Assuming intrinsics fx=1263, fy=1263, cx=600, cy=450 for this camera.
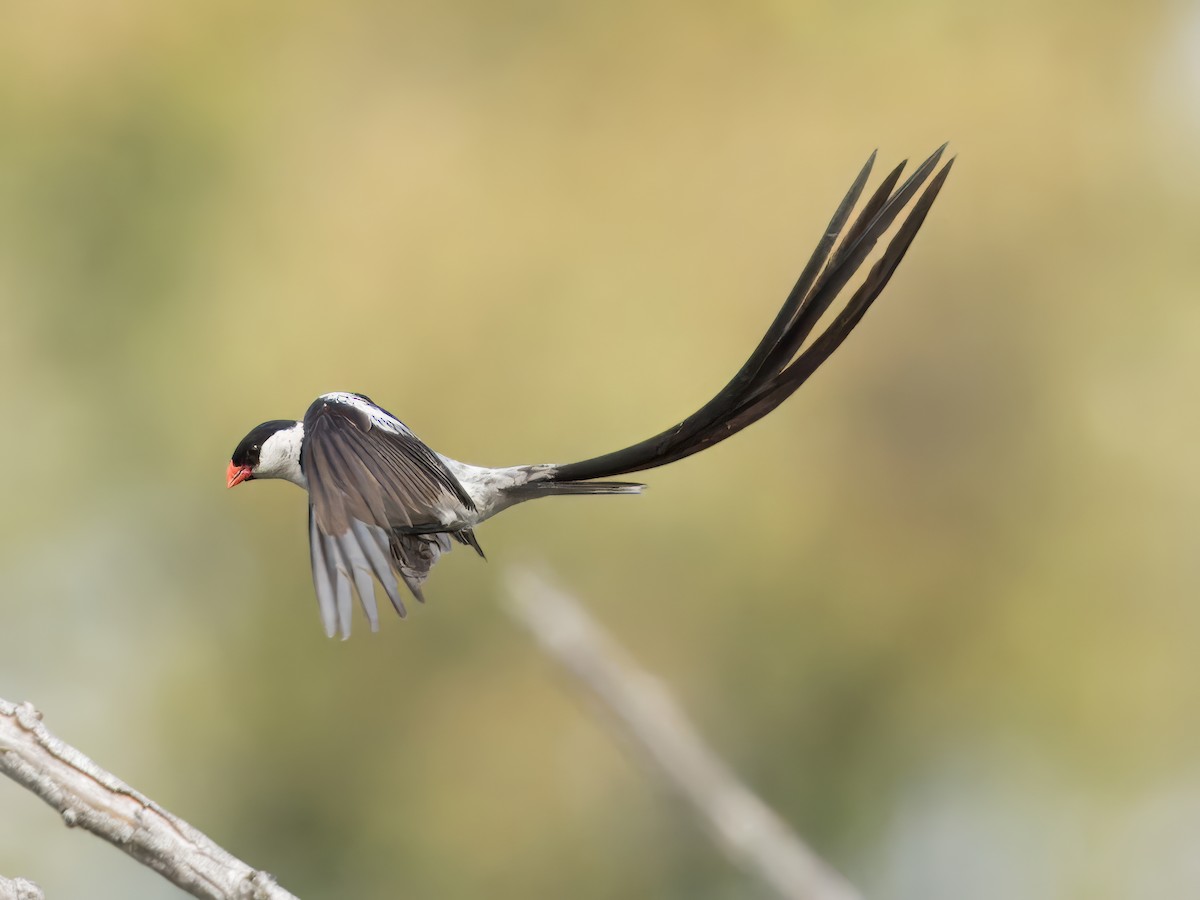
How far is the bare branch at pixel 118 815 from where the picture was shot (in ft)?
4.56

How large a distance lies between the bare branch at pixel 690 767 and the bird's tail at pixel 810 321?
0.74 feet

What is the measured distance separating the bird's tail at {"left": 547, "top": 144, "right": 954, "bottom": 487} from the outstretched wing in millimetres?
204

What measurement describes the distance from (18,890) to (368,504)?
54 centimetres

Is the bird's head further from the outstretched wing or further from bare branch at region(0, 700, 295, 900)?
bare branch at region(0, 700, 295, 900)

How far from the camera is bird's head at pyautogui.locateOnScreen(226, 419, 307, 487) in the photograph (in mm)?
1757

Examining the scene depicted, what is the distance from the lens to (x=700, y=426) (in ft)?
4.94

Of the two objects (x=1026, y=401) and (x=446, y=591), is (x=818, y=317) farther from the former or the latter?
(x=1026, y=401)

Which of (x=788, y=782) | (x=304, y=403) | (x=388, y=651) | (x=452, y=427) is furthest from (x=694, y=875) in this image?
(x=304, y=403)

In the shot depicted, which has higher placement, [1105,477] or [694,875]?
[1105,477]

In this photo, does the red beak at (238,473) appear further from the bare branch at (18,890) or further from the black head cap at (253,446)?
the bare branch at (18,890)

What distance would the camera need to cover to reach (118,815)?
1.40 m

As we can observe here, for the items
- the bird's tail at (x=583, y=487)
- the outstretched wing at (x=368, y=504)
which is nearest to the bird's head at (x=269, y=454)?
the outstretched wing at (x=368, y=504)

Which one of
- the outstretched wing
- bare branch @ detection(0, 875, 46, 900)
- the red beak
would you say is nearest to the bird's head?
the red beak

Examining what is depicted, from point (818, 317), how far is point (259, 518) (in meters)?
3.98
